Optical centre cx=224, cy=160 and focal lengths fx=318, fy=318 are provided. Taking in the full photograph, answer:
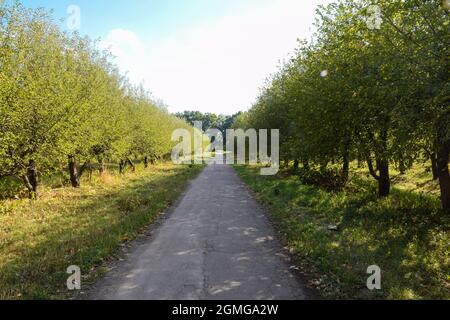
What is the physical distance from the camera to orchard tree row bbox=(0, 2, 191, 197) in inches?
540

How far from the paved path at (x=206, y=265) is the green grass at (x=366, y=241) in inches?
30.3

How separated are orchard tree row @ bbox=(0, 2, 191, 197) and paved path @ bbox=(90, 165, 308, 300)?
7921 mm

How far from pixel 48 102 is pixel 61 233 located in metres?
7.66

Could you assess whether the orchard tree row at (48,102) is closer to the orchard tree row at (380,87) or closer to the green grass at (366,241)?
the green grass at (366,241)

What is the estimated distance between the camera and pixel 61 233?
10.9 m

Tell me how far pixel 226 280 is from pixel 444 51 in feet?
24.5

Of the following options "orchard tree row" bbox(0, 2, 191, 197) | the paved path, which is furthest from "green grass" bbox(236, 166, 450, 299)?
"orchard tree row" bbox(0, 2, 191, 197)

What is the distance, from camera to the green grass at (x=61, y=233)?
23.8 feet

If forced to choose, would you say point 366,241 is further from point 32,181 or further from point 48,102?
point 32,181

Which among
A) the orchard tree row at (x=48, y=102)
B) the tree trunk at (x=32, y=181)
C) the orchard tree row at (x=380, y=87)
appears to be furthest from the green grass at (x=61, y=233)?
the orchard tree row at (x=380, y=87)

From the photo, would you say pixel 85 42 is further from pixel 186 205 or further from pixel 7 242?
pixel 7 242

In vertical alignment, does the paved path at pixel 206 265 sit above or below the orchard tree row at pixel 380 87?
below

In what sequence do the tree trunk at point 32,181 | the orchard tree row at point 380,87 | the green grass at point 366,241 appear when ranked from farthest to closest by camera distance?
the tree trunk at point 32,181 → the orchard tree row at point 380,87 → the green grass at point 366,241

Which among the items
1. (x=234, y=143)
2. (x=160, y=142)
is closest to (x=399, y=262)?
(x=160, y=142)
